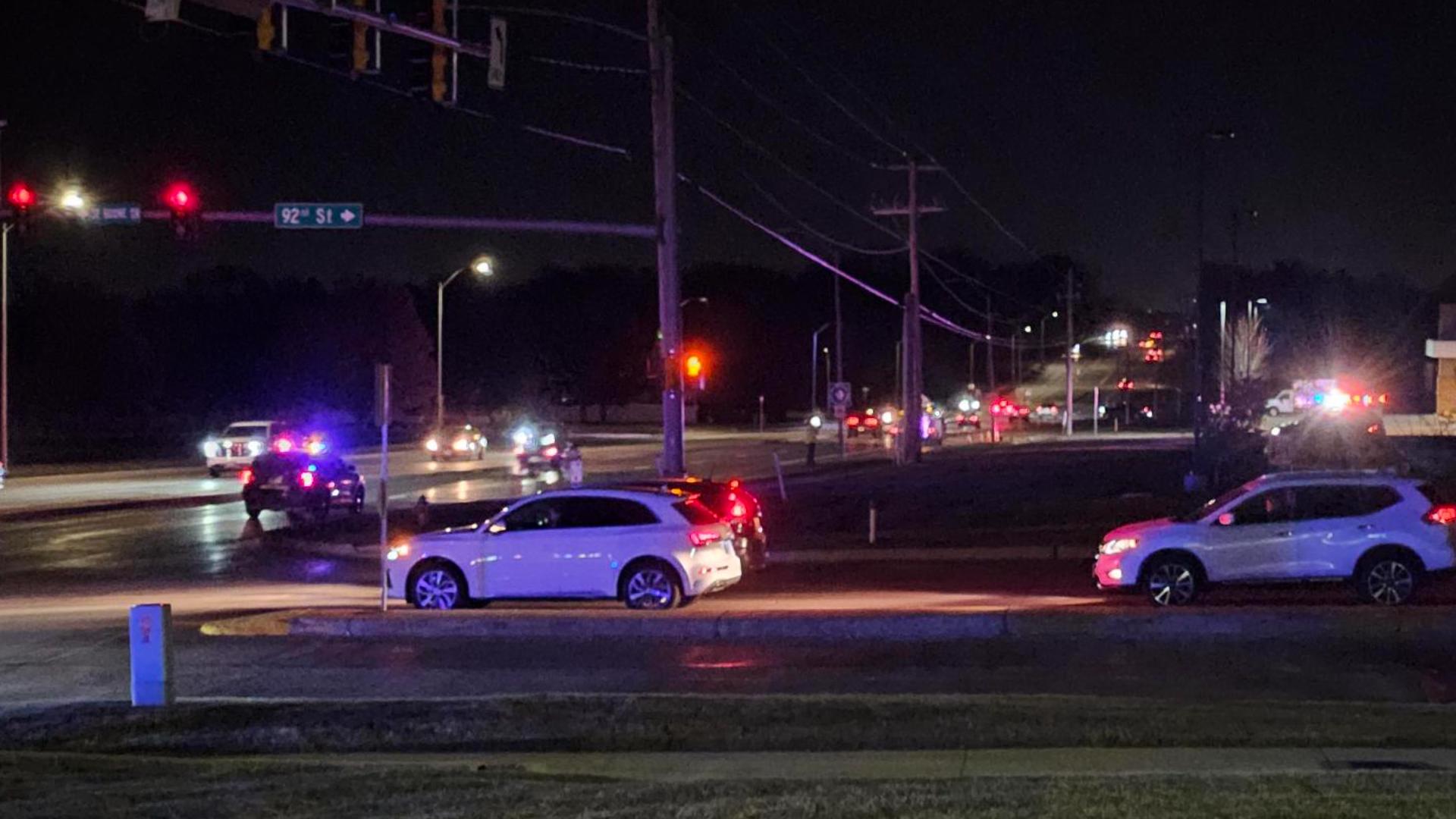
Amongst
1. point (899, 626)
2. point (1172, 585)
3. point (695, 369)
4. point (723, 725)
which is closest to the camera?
point (723, 725)

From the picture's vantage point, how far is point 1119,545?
59.6 feet

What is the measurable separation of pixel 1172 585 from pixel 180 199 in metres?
16.5

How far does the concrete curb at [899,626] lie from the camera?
14953mm

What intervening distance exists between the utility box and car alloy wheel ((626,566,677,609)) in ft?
23.1

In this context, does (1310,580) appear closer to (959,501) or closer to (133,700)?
(133,700)

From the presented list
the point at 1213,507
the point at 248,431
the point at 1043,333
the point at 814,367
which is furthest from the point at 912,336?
the point at 1043,333

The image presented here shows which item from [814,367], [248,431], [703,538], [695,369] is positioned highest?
[814,367]

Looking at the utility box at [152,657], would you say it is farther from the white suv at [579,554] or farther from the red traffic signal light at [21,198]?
the red traffic signal light at [21,198]

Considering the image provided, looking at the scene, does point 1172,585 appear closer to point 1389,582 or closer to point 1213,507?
point 1213,507

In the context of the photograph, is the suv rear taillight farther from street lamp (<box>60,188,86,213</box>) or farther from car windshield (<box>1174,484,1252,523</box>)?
street lamp (<box>60,188,86,213</box>)

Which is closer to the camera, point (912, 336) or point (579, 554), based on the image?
point (579, 554)

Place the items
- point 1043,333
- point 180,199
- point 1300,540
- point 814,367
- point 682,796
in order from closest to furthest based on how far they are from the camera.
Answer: point 682,796 < point 1300,540 < point 180,199 < point 814,367 < point 1043,333

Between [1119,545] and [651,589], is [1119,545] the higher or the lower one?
the higher one

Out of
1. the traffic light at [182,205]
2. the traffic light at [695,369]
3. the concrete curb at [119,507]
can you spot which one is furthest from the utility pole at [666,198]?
the concrete curb at [119,507]
